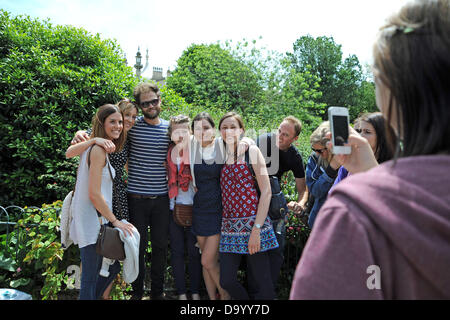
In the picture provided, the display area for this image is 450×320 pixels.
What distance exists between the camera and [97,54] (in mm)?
6113

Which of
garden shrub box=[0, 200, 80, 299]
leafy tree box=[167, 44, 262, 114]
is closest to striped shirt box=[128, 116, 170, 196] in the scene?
garden shrub box=[0, 200, 80, 299]

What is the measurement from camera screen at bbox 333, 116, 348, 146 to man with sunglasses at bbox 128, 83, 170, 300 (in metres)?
2.47

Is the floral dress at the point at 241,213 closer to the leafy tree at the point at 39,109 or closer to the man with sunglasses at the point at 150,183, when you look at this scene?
the man with sunglasses at the point at 150,183

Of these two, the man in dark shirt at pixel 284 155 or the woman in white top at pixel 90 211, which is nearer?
the woman in white top at pixel 90 211

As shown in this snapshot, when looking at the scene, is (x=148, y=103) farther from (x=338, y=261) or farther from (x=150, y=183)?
(x=338, y=261)

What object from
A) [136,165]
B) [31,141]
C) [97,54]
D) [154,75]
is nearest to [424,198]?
[136,165]

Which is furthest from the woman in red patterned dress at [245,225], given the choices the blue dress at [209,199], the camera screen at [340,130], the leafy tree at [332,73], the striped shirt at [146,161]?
the leafy tree at [332,73]

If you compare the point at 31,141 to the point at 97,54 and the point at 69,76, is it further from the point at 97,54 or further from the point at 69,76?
the point at 97,54

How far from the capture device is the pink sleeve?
26.7 inches

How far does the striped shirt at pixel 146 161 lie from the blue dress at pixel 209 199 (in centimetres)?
50

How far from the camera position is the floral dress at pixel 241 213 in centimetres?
337

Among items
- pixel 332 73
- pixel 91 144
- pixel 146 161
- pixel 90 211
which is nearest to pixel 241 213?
pixel 146 161

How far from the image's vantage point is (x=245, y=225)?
3.38 metres

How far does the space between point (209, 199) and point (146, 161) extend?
860mm
